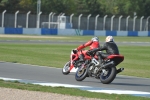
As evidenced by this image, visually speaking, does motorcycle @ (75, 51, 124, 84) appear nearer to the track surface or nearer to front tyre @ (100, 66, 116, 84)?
front tyre @ (100, 66, 116, 84)

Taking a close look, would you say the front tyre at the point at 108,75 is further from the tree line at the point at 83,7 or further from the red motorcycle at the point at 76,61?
the tree line at the point at 83,7

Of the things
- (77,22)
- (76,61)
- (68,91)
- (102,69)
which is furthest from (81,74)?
(77,22)

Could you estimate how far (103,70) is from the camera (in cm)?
1553

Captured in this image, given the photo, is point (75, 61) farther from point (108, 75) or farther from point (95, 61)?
point (108, 75)

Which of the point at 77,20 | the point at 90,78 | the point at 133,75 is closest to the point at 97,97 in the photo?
the point at 90,78

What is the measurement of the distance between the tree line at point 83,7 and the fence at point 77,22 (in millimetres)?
8247

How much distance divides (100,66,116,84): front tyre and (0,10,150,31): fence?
137 ft

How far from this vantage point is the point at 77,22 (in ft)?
218

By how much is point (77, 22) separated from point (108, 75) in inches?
2013

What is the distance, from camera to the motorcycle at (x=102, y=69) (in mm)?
15266

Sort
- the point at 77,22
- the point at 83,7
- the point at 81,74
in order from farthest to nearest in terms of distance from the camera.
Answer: the point at 83,7
the point at 77,22
the point at 81,74

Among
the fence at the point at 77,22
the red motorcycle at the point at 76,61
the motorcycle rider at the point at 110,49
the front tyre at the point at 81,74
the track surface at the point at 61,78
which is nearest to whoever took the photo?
the track surface at the point at 61,78

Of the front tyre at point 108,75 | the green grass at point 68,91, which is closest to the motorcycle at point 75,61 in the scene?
the front tyre at point 108,75

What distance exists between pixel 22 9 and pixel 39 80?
202 ft
